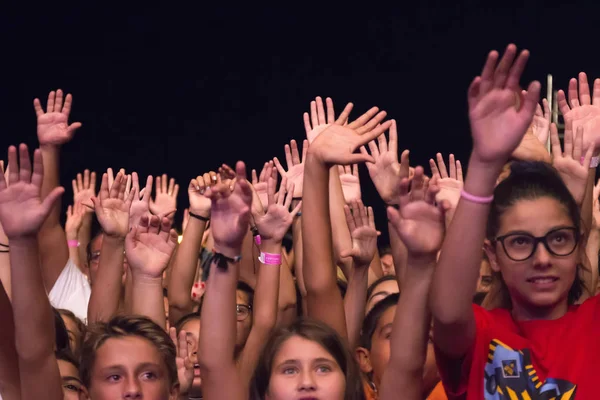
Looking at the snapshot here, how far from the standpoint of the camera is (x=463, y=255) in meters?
1.89

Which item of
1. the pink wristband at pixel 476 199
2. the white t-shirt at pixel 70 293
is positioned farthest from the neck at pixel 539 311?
the white t-shirt at pixel 70 293

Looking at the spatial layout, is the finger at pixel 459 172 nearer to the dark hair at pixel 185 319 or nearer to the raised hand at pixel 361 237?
the raised hand at pixel 361 237

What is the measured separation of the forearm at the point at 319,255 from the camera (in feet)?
9.10

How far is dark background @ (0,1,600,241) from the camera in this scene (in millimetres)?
7316

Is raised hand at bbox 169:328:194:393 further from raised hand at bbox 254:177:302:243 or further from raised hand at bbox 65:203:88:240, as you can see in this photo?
raised hand at bbox 65:203:88:240

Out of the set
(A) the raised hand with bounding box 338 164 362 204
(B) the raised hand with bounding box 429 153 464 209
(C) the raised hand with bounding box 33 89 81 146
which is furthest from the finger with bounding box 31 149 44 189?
(A) the raised hand with bounding box 338 164 362 204

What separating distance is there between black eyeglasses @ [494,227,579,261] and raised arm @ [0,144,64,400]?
93 centimetres

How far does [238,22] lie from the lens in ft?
25.2

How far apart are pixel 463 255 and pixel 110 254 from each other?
1527mm

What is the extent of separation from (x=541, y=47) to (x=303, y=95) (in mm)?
1687

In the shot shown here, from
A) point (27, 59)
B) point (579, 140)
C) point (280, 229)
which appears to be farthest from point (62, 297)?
point (27, 59)

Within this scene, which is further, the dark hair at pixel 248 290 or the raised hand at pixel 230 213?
the dark hair at pixel 248 290

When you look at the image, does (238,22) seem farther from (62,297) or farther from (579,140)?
(579,140)

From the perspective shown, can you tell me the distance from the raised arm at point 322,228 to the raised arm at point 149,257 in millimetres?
397
